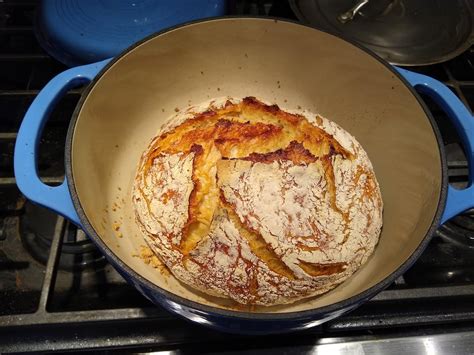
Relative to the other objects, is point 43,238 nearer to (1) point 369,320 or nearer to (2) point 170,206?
(2) point 170,206

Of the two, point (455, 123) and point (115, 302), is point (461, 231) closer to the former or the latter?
point (455, 123)

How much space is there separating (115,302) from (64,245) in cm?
17

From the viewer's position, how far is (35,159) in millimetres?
672

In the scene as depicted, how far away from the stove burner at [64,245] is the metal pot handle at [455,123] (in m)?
0.68

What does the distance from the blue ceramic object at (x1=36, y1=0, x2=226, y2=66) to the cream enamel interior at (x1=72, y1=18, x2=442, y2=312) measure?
0.14m

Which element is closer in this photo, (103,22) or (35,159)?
(35,159)

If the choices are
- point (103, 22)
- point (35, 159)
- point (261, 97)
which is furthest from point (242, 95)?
point (35, 159)

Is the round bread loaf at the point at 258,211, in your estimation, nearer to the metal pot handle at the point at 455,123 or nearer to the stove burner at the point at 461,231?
the metal pot handle at the point at 455,123

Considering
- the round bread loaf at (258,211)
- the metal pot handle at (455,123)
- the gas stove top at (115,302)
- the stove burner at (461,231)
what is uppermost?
the metal pot handle at (455,123)

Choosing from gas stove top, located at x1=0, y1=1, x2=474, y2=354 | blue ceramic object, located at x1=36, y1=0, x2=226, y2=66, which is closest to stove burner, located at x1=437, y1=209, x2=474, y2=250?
gas stove top, located at x1=0, y1=1, x2=474, y2=354

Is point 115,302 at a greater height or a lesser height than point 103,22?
lesser

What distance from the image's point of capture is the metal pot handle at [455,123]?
26.8 inches

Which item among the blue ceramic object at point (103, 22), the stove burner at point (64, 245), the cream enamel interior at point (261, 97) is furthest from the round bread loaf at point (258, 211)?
the blue ceramic object at point (103, 22)

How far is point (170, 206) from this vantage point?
2.36 ft
